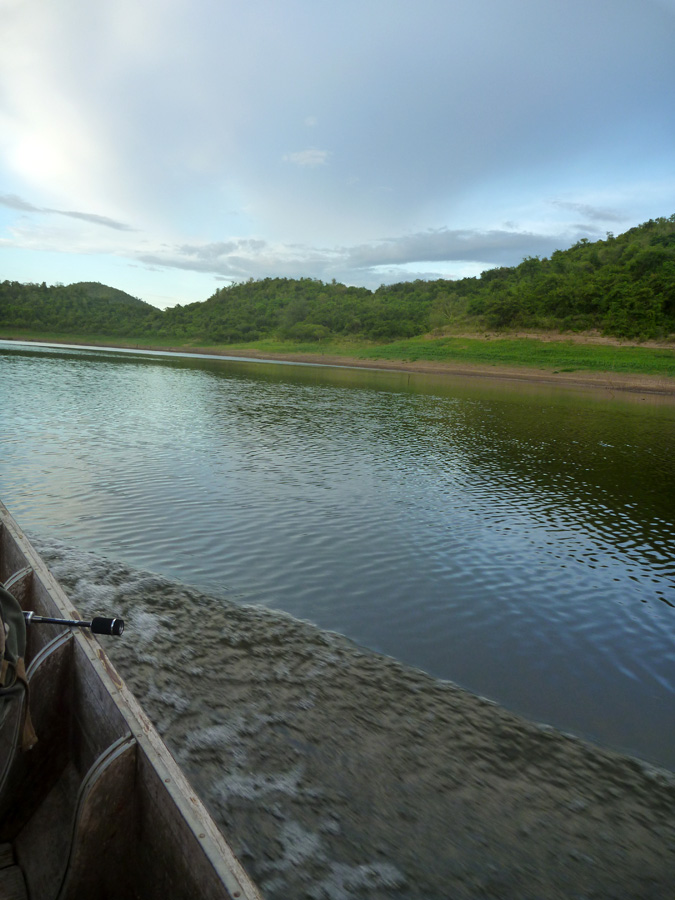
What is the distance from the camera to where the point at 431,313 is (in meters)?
108

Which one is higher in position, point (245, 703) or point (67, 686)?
point (67, 686)

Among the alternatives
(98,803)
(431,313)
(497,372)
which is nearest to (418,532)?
(98,803)

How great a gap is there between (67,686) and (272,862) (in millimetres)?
1583

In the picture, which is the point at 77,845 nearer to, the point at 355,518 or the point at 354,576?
the point at 354,576

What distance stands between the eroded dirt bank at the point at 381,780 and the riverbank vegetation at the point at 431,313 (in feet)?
192

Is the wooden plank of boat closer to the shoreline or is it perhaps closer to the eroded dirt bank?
the eroded dirt bank

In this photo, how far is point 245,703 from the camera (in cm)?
484

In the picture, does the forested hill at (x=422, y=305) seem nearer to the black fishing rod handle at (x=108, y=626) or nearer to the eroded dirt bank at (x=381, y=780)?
the eroded dirt bank at (x=381, y=780)

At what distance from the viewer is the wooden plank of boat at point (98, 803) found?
7.23 ft

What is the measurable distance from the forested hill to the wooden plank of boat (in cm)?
7115

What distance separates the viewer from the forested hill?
71.4m

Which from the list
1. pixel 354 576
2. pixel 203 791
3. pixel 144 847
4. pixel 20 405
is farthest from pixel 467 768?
pixel 20 405

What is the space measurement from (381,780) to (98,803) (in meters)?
2.30

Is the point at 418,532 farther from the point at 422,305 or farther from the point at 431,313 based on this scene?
the point at 422,305
